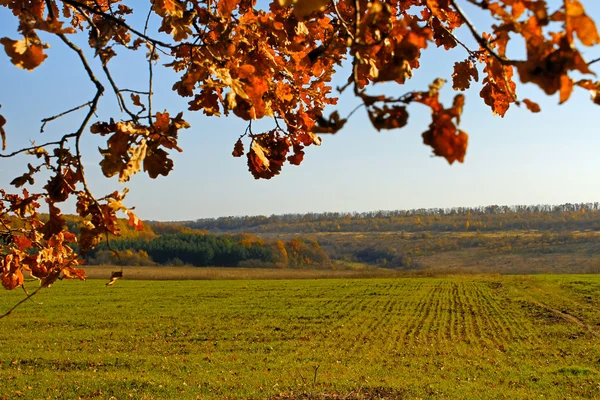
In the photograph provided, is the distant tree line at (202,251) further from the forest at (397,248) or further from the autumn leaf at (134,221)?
the autumn leaf at (134,221)

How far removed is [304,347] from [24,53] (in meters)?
22.0

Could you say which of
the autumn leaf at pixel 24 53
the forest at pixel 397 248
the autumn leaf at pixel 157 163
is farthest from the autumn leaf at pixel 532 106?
the forest at pixel 397 248

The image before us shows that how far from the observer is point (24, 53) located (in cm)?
162

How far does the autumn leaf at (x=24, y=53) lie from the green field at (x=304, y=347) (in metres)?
7.72

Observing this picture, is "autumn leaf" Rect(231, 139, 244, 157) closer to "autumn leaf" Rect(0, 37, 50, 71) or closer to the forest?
"autumn leaf" Rect(0, 37, 50, 71)

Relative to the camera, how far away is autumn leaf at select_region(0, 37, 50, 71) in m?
1.60

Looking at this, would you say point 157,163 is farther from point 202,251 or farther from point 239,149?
point 202,251

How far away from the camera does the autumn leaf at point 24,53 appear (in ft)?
5.25

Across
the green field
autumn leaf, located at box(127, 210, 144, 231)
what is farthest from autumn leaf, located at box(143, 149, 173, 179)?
the green field

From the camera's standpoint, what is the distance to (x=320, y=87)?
3037 mm

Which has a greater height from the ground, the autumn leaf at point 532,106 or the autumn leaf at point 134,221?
the autumn leaf at point 532,106

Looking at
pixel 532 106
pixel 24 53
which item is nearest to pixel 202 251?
pixel 24 53

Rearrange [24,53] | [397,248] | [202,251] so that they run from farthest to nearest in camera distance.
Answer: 1. [397,248]
2. [202,251]
3. [24,53]

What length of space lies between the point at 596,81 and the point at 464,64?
5.04ft
